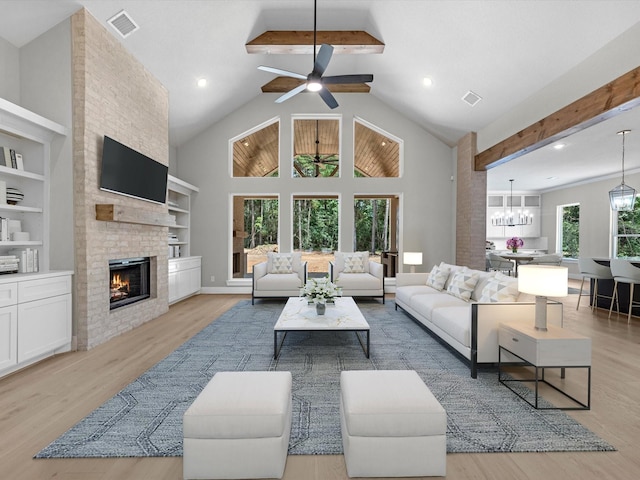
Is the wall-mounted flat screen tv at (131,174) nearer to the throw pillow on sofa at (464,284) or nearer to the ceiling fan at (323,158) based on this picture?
the ceiling fan at (323,158)

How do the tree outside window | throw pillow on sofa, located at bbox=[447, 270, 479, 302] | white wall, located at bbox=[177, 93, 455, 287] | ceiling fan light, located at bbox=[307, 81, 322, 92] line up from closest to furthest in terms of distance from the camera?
1. ceiling fan light, located at bbox=[307, 81, 322, 92]
2. throw pillow on sofa, located at bbox=[447, 270, 479, 302]
3. white wall, located at bbox=[177, 93, 455, 287]
4. the tree outside window

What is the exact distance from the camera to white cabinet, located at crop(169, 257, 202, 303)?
573cm

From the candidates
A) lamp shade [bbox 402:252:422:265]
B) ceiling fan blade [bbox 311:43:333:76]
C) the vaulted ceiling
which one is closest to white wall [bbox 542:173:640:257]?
the vaulted ceiling

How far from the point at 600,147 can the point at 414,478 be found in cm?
721

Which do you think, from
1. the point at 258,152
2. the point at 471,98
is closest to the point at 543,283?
the point at 471,98

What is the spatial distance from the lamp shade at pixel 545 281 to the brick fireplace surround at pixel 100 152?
4291 mm

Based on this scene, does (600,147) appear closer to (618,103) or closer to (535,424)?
(618,103)

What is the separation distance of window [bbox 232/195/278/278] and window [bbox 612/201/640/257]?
28.4 ft

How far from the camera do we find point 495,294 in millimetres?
3256

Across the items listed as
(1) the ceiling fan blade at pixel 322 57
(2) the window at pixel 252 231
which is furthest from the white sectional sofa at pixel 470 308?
(2) the window at pixel 252 231

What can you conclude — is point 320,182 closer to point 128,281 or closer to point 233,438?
point 128,281

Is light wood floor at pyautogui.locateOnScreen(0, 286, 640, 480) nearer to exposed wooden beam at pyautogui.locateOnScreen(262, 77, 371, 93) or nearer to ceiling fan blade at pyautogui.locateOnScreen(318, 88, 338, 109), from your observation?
ceiling fan blade at pyautogui.locateOnScreen(318, 88, 338, 109)

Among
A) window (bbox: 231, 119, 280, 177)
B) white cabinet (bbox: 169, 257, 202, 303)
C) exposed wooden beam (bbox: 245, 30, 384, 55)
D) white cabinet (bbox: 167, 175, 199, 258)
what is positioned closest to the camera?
exposed wooden beam (bbox: 245, 30, 384, 55)

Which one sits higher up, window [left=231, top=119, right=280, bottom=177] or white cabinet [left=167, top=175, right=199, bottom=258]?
window [left=231, top=119, right=280, bottom=177]
